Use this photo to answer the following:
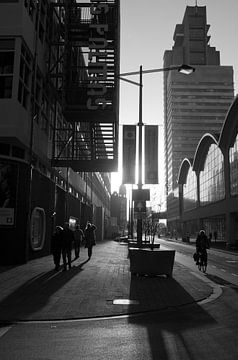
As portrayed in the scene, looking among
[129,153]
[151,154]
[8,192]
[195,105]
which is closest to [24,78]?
[8,192]

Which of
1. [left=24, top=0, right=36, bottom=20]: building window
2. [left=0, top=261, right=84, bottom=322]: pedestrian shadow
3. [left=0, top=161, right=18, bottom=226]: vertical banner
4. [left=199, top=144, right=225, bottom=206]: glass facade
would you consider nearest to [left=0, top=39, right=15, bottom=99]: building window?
[left=24, top=0, right=36, bottom=20]: building window

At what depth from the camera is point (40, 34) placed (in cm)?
2164

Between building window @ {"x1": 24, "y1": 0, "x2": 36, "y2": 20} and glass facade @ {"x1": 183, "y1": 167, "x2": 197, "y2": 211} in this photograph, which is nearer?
building window @ {"x1": 24, "y1": 0, "x2": 36, "y2": 20}

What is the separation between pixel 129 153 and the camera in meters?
17.2

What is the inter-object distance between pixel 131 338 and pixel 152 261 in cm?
793

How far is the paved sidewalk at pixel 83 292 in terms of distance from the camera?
8.80 meters

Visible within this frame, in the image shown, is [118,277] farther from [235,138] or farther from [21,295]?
[235,138]

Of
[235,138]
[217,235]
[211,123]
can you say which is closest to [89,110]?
[235,138]

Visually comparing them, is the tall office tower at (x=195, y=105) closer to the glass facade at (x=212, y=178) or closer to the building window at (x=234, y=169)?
the glass facade at (x=212, y=178)

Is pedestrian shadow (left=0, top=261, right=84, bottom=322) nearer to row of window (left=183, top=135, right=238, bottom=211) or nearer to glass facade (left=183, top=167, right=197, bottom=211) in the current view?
row of window (left=183, top=135, right=238, bottom=211)

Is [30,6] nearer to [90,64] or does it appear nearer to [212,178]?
[90,64]

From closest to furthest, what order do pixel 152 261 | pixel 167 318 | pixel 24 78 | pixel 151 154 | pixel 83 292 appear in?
pixel 167 318 → pixel 83 292 → pixel 152 261 → pixel 151 154 → pixel 24 78

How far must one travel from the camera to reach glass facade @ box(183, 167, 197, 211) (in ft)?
263

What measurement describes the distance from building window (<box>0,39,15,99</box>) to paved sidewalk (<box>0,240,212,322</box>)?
7.17 metres
